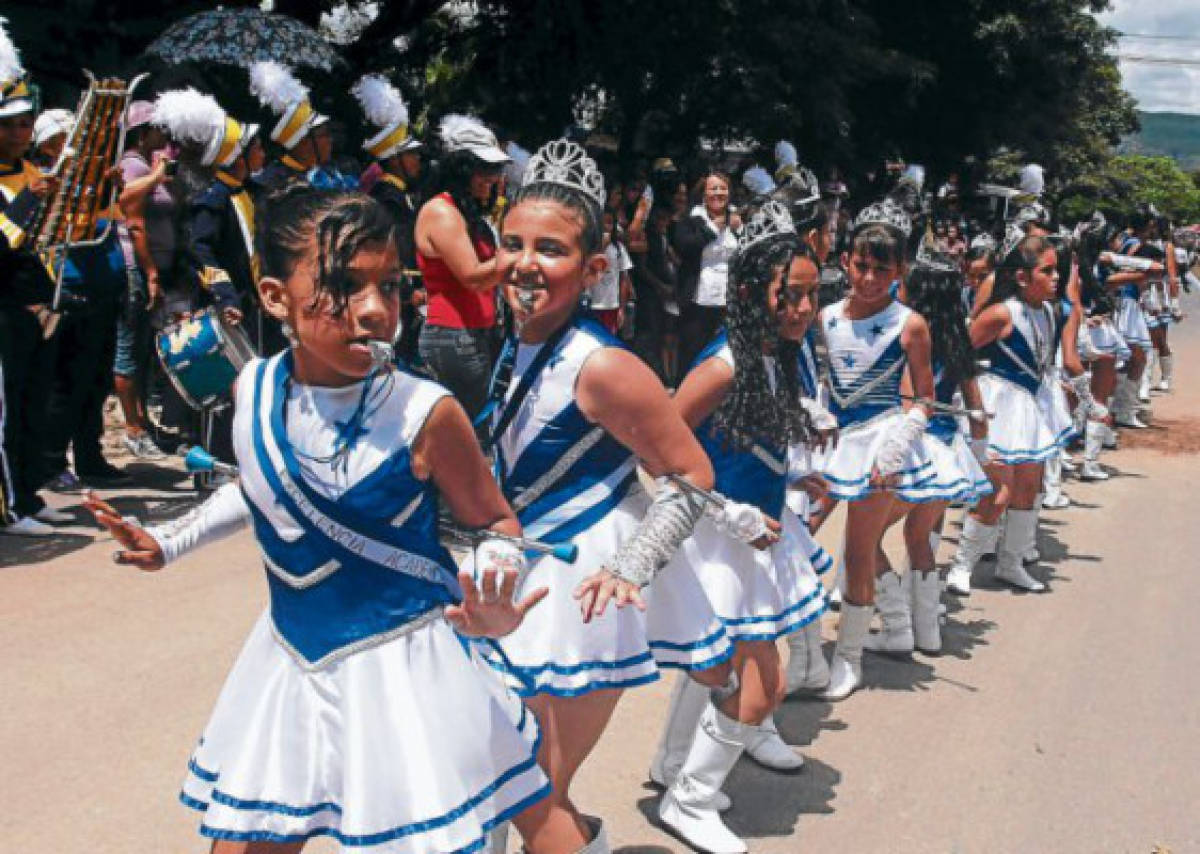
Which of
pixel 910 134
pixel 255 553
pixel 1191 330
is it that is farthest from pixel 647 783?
pixel 1191 330

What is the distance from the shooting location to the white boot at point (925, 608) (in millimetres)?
6094

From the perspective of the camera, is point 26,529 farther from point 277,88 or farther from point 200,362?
point 277,88

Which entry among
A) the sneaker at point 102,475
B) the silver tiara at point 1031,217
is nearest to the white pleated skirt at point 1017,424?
the silver tiara at point 1031,217

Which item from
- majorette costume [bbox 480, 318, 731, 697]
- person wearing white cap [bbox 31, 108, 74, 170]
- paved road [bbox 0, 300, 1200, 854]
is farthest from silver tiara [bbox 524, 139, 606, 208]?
person wearing white cap [bbox 31, 108, 74, 170]

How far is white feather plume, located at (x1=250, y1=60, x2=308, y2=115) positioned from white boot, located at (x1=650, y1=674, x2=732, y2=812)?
4921mm

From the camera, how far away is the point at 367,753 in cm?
242

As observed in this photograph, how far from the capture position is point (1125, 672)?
19.4 ft

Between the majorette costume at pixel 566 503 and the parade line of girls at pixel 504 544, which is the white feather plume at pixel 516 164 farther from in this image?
the majorette costume at pixel 566 503

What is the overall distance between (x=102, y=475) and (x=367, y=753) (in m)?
6.35

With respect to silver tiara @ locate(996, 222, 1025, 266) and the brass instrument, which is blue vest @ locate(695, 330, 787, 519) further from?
the brass instrument

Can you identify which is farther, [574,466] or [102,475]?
[102,475]

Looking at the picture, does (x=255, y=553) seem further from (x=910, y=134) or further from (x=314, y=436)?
(x=910, y=134)

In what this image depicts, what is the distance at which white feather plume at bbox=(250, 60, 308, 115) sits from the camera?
7.88m

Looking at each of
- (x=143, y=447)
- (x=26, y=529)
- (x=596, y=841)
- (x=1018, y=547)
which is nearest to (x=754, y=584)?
(x=596, y=841)
